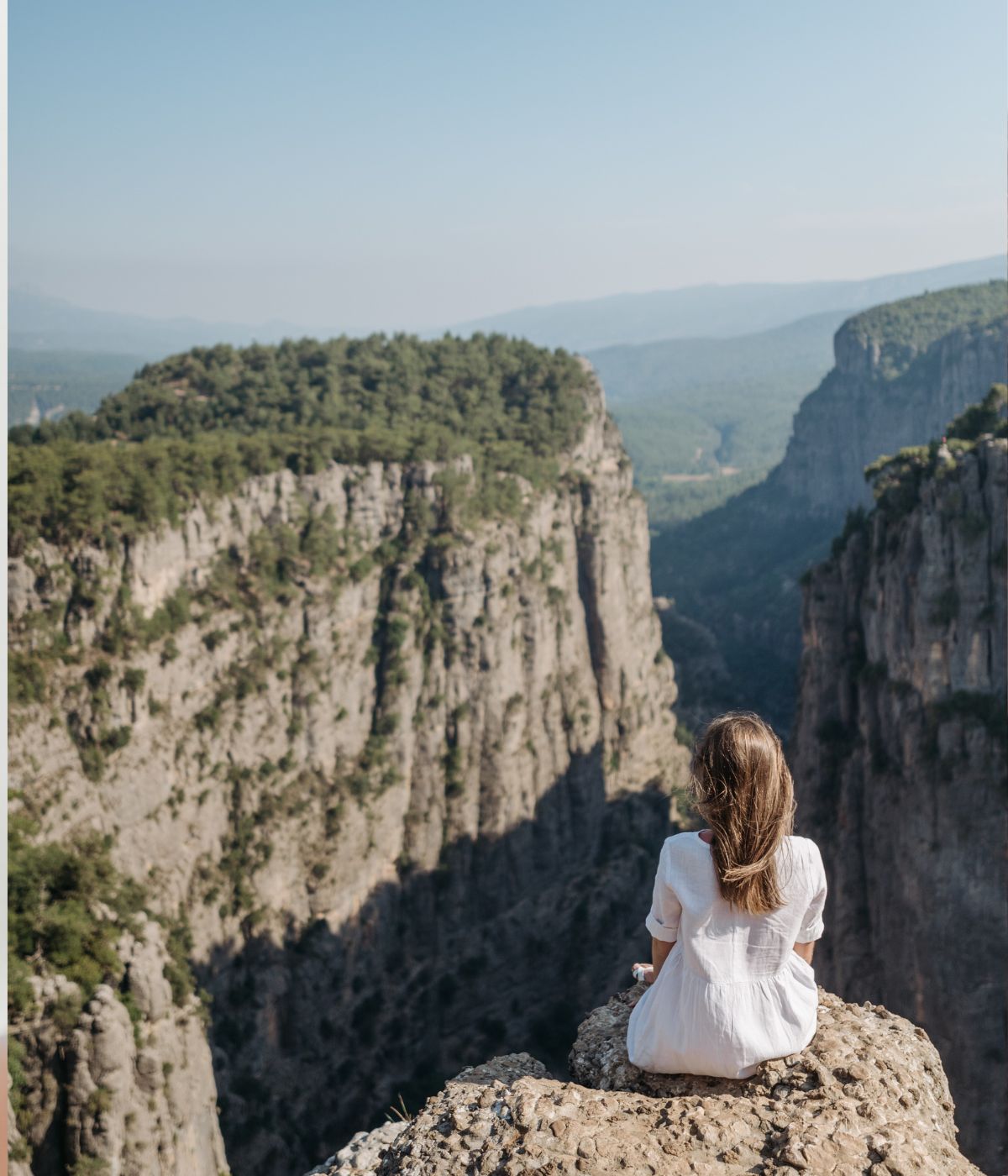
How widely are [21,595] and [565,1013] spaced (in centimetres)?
3064

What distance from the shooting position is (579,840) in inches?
2147

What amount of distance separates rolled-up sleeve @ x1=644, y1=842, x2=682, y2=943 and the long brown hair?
34 centimetres

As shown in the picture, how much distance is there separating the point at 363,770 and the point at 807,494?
3324 inches

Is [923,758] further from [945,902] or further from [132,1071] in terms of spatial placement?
[132,1071]

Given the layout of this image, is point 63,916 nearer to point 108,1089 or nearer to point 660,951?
point 108,1089

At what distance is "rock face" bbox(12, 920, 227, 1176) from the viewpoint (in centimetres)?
2139

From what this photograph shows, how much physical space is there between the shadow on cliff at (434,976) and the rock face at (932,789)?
15169 mm

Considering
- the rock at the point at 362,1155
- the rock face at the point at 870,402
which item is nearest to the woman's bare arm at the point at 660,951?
the rock at the point at 362,1155

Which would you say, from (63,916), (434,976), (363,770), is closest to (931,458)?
(363,770)

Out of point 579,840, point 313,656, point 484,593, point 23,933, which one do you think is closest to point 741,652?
point 579,840

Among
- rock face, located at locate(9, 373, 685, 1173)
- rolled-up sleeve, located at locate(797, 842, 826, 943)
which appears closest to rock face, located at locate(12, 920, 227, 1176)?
rock face, located at locate(9, 373, 685, 1173)

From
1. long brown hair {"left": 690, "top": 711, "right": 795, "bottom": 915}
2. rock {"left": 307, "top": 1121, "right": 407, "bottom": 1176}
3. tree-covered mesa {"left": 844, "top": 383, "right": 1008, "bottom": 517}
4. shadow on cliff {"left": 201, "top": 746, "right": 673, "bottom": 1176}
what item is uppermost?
tree-covered mesa {"left": 844, "top": 383, "right": 1008, "bottom": 517}

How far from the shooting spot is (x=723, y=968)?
652 cm

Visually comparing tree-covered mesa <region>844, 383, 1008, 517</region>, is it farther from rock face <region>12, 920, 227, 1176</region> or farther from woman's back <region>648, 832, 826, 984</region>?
woman's back <region>648, 832, 826, 984</region>
